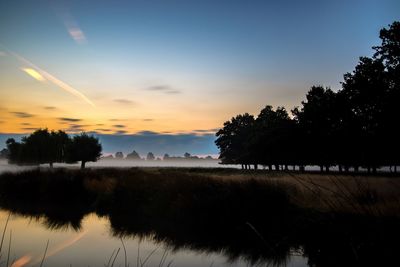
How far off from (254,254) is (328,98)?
4507 cm

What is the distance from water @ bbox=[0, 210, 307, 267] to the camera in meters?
9.62

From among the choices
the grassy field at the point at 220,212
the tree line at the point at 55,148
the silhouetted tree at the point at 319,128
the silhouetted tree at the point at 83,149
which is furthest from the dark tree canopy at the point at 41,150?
the grassy field at the point at 220,212

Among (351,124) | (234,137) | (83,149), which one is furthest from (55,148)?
(351,124)

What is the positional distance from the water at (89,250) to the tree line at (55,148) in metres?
56.1

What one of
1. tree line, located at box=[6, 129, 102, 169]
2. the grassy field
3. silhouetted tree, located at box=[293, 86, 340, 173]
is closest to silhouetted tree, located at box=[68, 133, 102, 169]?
tree line, located at box=[6, 129, 102, 169]

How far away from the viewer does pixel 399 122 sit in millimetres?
31953

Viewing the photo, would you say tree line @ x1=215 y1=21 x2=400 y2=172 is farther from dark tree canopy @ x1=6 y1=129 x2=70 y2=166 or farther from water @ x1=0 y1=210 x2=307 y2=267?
dark tree canopy @ x1=6 y1=129 x2=70 y2=166

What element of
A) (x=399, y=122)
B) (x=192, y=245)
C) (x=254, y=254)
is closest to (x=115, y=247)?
(x=192, y=245)

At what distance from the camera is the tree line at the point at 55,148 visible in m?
69.4

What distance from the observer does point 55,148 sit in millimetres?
86688

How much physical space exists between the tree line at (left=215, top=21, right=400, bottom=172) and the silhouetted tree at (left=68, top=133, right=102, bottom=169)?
31275 mm

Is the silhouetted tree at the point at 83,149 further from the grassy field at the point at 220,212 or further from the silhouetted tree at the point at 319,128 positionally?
the grassy field at the point at 220,212

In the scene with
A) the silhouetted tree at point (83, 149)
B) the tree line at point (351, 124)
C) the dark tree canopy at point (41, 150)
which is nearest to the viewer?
the tree line at point (351, 124)

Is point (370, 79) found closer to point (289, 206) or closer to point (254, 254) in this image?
point (289, 206)
